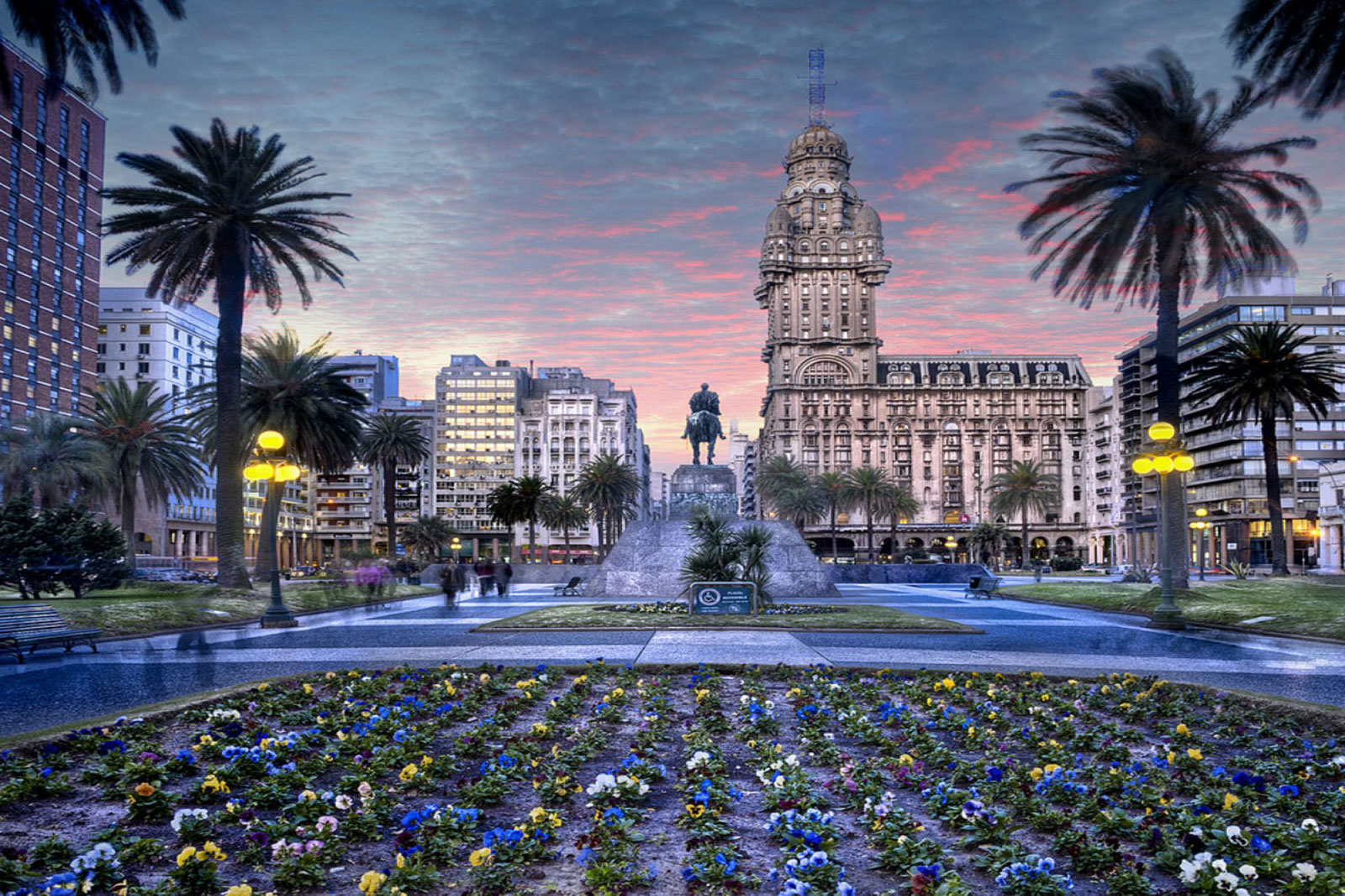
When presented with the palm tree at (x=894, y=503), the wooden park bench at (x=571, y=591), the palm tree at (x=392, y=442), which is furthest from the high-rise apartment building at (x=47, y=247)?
the palm tree at (x=894, y=503)

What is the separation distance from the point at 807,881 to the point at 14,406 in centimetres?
10040

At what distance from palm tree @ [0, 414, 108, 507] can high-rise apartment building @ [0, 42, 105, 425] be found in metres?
30.6

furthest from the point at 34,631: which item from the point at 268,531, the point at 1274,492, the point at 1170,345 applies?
the point at 1274,492

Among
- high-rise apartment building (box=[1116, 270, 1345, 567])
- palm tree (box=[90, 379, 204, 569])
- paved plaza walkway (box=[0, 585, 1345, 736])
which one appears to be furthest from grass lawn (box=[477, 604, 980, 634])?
high-rise apartment building (box=[1116, 270, 1345, 567])

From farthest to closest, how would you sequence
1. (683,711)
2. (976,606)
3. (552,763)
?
(976,606), (683,711), (552,763)

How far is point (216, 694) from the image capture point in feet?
35.6

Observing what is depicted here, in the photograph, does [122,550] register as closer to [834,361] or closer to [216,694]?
[216,694]

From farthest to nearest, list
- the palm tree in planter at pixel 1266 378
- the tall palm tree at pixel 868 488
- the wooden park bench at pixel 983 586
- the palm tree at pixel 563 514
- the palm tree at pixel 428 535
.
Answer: the palm tree at pixel 428 535, the tall palm tree at pixel 868 488, the palm tree at pixel 563 514, the palm tree in planter at pixel 1266 378, the wooden park bench at pixel 983 586

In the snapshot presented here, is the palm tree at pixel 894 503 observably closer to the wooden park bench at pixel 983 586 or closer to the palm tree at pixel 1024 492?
the palm tree at pixel 1024 492

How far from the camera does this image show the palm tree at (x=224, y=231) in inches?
1359

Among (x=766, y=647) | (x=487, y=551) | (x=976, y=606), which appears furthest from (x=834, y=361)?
(x=766, y=647)

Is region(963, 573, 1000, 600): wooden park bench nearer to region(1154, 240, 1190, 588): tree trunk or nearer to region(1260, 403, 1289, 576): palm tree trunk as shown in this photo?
region(1154, 240, 1190, 588): tree trunk

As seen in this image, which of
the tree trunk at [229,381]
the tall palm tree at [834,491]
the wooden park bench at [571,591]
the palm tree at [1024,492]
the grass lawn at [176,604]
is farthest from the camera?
the tall palm tree at [834,491]

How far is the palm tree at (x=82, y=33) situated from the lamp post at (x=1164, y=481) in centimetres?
2353
